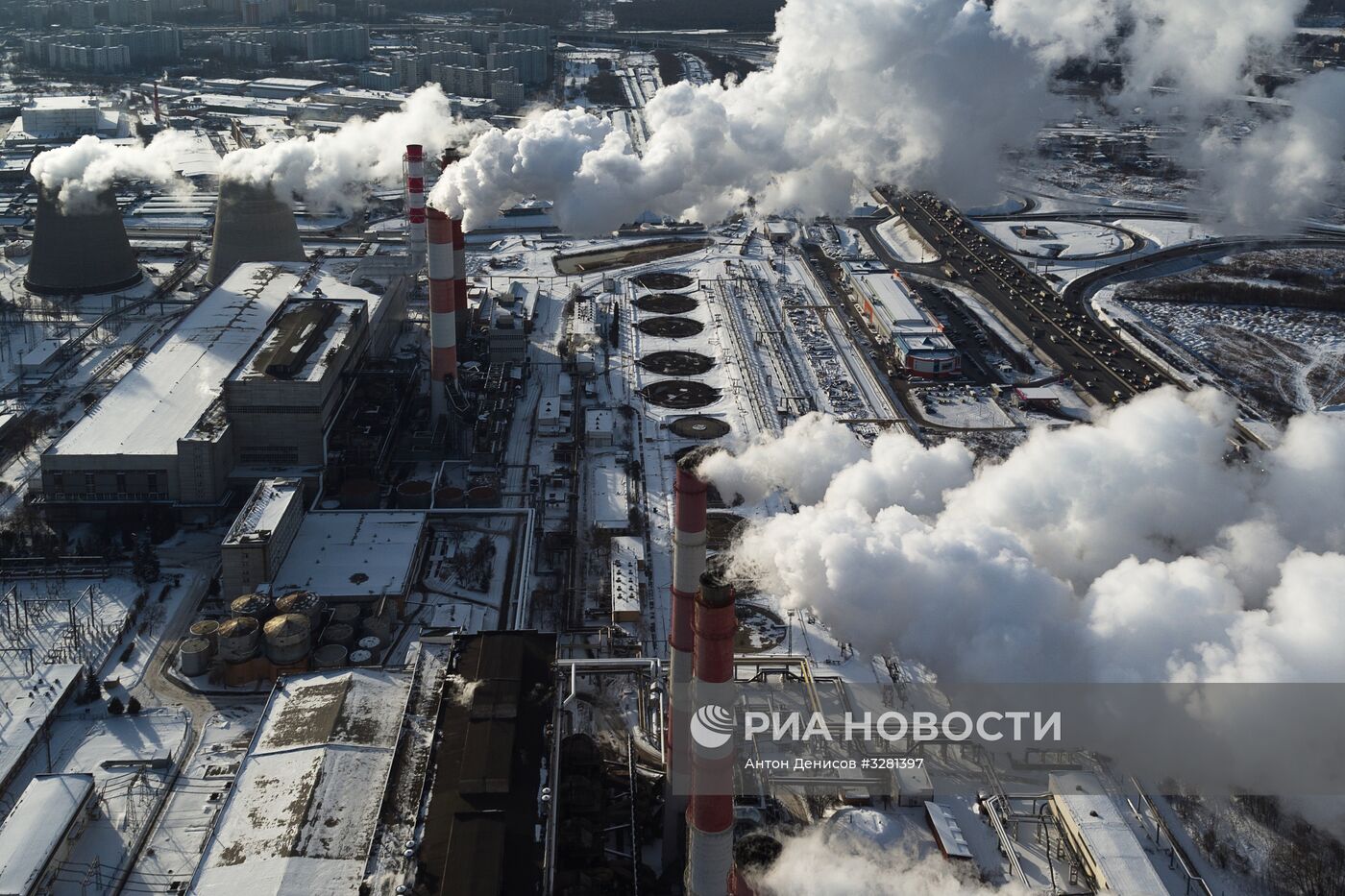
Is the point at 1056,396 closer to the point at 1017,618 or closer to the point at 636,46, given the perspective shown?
the point at 1017,618

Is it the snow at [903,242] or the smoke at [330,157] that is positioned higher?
the smoke at [330,157]

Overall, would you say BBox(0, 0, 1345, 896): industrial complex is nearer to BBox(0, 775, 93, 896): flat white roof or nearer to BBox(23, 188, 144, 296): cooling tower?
BBox(0, 775, 93, 896): flat white roof

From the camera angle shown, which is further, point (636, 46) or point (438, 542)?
point (636, 46)

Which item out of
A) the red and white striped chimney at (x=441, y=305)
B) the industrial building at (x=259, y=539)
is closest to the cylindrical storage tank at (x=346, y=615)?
the industrial building at (x=259, y=539)

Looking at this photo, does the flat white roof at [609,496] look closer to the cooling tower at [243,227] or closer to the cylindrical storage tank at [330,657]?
the cylindrical storage tank at [330,657]

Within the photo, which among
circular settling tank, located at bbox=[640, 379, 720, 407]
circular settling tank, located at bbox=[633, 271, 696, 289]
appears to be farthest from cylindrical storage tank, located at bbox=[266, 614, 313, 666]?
circular settling tank, located at bbox=[633, 271, 696, 289]

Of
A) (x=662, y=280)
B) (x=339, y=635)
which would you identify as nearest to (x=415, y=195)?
(x=662, y=280)

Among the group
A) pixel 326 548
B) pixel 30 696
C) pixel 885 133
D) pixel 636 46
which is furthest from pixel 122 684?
pixel 636 46
